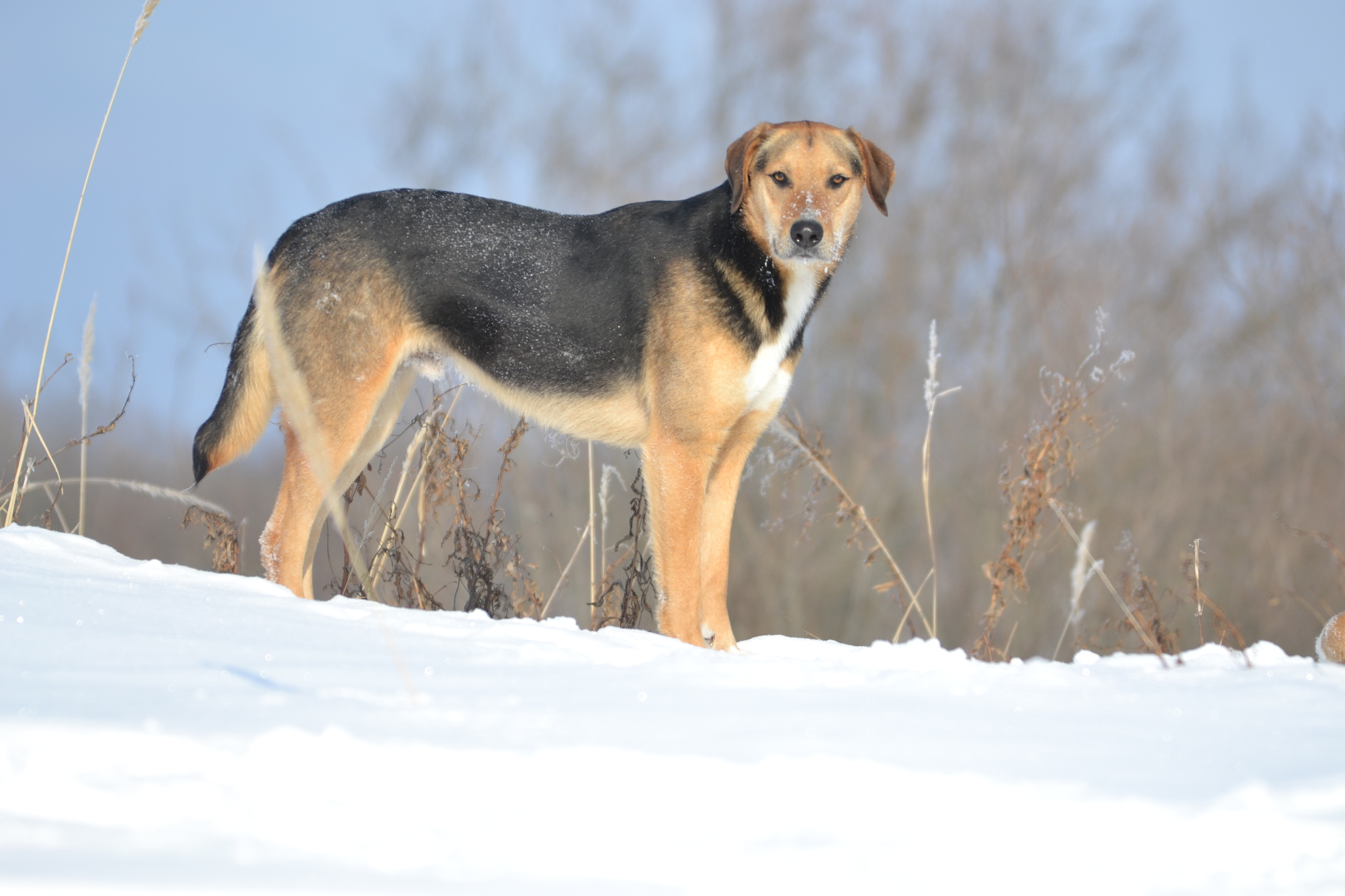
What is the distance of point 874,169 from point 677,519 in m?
1.64

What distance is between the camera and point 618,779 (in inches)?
67.8

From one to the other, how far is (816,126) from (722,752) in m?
3.11

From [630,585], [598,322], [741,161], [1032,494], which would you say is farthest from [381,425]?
[1032,494]

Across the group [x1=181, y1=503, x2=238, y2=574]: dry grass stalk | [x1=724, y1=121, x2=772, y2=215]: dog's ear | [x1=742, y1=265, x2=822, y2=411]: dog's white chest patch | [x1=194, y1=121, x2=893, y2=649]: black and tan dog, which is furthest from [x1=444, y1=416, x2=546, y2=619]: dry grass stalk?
[x1=724, y1=121, x2=772, y2=215]: dog's ear

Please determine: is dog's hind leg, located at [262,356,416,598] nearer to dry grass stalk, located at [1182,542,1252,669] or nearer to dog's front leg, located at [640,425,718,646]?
dog's front leg, located at [640,425,718,646]

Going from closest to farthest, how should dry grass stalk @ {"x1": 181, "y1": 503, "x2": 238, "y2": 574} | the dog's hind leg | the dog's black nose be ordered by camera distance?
the dog's black nose < the dog's hind leg < dry grass stalk @ {"x1": 181, "y1": 503, "x2": 238, "y2": 574}

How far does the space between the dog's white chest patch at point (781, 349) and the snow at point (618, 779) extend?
6.31ft

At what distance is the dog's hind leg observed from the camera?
4.29m

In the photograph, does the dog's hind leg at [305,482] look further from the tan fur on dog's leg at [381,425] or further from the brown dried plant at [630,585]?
the brown dried plant at [630,585]

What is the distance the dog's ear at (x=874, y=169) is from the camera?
14.1 feet

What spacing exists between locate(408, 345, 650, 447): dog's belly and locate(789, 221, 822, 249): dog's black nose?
35.0 inches

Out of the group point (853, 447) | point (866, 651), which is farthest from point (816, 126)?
point (853, 447)

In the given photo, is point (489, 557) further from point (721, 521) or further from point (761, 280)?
point (761, 280)

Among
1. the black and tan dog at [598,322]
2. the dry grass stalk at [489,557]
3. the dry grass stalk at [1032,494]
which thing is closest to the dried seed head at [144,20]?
the black and tan dog at [598,322]
